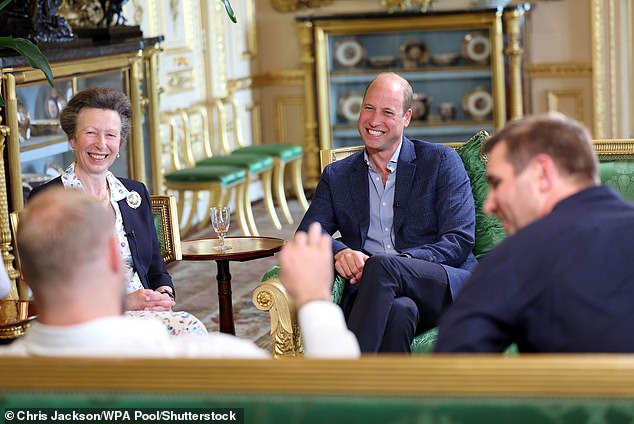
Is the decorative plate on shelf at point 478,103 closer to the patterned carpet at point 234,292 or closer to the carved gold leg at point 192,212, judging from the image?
the patterned carpet at point 234,292

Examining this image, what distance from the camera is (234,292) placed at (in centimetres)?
627

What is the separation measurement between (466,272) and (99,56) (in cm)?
288

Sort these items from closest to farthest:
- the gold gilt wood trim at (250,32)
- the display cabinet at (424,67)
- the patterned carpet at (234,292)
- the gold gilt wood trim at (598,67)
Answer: the patterned carpet at (234,292), the gold gilt wood trim at (598,67), the display cabinet at (424,67), the gold gilt wood trim at (250,32)

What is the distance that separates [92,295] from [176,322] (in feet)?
5.70

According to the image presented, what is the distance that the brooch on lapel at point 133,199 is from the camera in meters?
3.70

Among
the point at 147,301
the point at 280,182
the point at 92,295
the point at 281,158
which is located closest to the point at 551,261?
the point at 92,295

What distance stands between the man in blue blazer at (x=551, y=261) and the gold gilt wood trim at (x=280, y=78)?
7788 millimetres

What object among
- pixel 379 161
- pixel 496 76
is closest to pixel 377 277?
pixel 379 161

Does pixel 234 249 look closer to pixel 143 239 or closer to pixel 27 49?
pixel 143 239

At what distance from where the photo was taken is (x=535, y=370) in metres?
1.56

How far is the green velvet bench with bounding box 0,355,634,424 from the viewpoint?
1562 mm

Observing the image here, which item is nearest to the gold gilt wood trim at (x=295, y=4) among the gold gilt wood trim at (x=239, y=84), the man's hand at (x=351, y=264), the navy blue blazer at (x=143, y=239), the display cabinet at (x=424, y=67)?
the display cabinet at (x=424, y=67)

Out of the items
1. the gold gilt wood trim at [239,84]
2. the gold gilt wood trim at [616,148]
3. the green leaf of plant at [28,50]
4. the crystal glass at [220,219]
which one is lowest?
the crystal glass at [220,219]

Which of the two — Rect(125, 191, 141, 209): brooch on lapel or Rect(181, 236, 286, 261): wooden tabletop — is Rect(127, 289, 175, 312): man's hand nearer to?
Rect(125, 191, 141, 209): brooch on lapel
